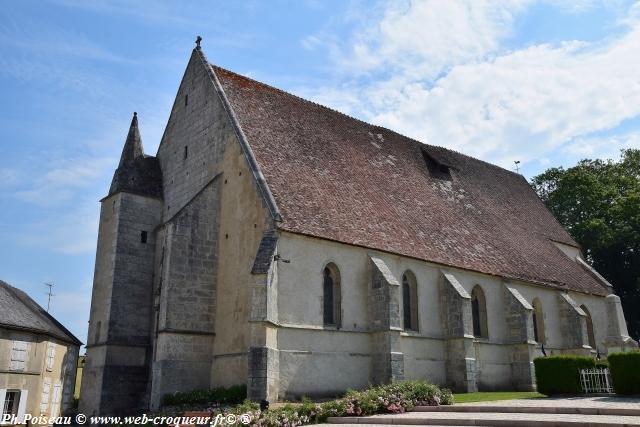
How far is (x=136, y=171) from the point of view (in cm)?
2381

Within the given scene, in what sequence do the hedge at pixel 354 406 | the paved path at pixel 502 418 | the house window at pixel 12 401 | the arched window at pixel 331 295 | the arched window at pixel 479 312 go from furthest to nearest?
the house window at pixel 12 401, the arched window at pixel 479 312, the arched window at pixel 331 295, the hedge at pixel 354 406, the paved path at pixel 502 418

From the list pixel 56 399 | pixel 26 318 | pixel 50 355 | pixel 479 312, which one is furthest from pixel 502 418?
pixel 56 399

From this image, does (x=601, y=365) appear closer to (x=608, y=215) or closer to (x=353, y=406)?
A: (x=353, y=406)

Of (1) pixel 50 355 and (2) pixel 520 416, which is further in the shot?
(1) pixel 50 355

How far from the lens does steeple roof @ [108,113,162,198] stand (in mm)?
23188

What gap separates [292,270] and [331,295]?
196 centimetres

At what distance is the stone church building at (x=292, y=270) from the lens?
18328 mm

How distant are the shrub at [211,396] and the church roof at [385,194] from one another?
16.6ft

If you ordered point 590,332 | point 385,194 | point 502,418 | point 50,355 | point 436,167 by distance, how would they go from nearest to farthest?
1. point 502,418
2. point 385,194
3. point 50,355
4. point 590,332
5. point 436,167

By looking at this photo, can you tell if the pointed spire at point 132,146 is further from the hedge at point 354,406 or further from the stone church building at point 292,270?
the hedge at point 354,406

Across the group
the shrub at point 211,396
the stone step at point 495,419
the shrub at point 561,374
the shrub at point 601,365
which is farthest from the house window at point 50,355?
the shrub at point 601,365

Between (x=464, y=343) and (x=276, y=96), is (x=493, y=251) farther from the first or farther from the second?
(x=276, y=96)

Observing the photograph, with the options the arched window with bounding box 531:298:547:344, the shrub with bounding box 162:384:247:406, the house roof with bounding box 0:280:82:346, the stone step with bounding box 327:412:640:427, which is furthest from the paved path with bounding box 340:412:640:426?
the house roof with bounding box 0:280:82:346

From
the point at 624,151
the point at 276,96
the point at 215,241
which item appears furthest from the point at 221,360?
the point at 624,151
